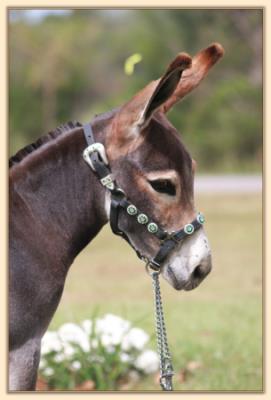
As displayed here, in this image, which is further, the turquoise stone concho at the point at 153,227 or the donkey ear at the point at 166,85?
the turquoise stone concho at the point at 153,227

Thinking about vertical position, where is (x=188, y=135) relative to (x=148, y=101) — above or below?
above

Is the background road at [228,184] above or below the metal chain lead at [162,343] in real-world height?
above

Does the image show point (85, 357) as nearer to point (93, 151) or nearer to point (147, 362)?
point (147, 362)

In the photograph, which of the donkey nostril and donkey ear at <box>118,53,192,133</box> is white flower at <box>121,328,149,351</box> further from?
donkey ear at <box>118,53,192,133</box>

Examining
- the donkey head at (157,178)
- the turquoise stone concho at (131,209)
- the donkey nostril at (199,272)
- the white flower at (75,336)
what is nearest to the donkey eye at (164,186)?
the donkey head at (157,178)

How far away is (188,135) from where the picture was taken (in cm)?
2280

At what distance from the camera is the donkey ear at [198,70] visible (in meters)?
3.30

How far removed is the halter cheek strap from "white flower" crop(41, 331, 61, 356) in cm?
246

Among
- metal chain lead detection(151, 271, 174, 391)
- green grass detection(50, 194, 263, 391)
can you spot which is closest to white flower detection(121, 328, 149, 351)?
green grass detection(50, 194, 263, 391)

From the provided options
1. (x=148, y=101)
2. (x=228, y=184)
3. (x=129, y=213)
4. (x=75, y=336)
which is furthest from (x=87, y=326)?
(x=228, y=184)

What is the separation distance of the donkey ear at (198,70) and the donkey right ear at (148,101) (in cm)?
23

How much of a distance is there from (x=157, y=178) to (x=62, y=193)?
1.59 ft

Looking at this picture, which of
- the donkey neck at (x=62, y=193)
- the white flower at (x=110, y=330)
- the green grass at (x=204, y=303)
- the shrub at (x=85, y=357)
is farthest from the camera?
the green grass at (x=204, y=303)

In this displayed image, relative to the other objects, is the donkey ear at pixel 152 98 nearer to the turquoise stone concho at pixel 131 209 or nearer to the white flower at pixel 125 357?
the turquoise stone concho at pixel 131 209
